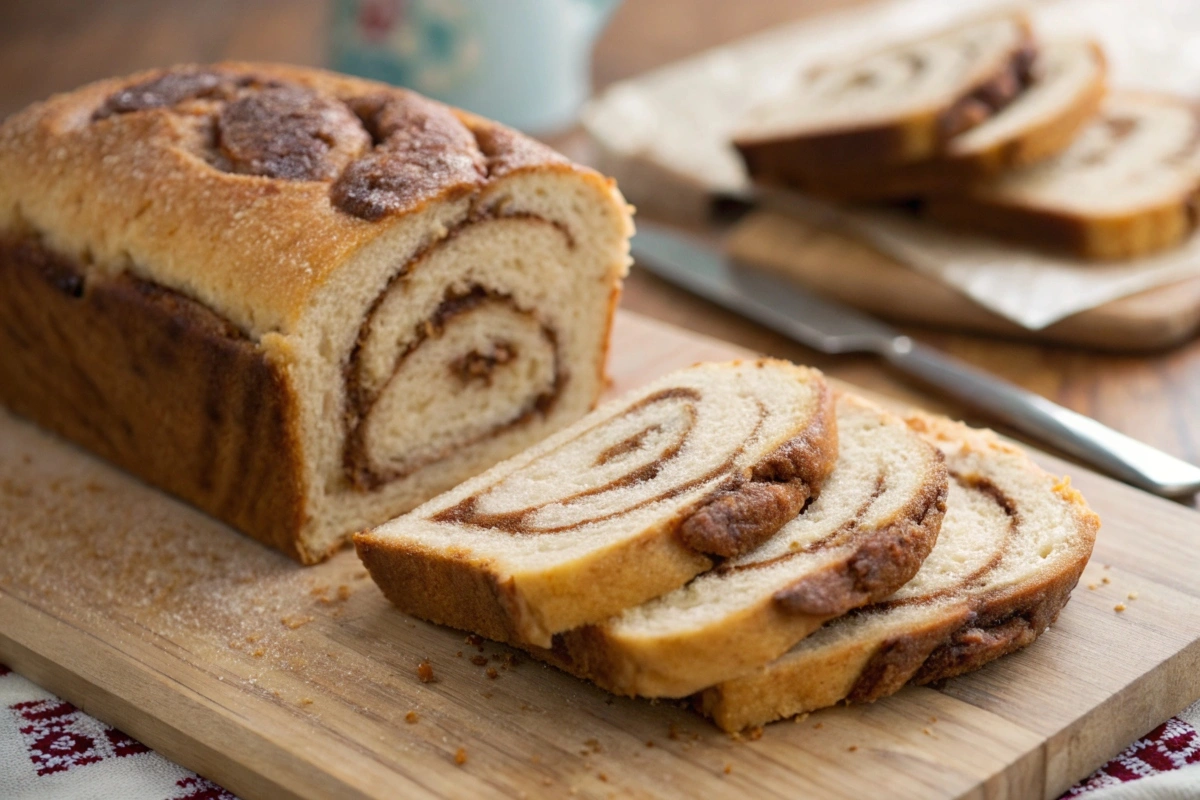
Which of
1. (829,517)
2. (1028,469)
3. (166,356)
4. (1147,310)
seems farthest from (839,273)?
(166,356)

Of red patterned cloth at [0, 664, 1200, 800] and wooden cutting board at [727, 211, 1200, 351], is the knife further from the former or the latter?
red patterned cloth at [0, 664, 1200, 800]

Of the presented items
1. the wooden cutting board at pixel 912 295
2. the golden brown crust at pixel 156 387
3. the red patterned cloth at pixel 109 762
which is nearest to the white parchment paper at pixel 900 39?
the wooden cutting board at pixel 912 295

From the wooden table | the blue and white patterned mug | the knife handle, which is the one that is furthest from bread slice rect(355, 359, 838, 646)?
the blue and white patterned mug

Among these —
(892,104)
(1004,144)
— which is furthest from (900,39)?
(1004,144)

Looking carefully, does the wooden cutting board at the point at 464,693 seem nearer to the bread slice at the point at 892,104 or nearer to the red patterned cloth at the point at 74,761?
the red patterned cloth at the point at 74,761

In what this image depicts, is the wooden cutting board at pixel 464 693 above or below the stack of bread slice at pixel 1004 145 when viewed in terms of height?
below

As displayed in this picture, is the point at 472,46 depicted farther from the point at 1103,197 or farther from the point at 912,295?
the point at 1103,197
